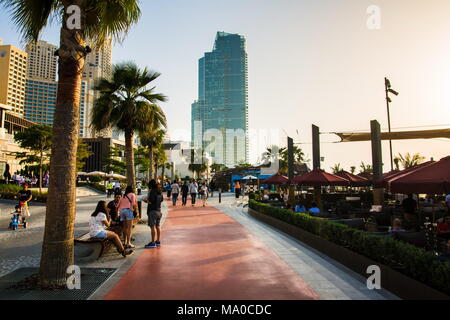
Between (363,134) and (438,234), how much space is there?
10.5 meters

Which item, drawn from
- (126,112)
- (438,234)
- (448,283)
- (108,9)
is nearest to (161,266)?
(448,283)

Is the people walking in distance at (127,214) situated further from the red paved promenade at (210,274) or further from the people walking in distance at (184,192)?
the people walking in distance at (184,192)

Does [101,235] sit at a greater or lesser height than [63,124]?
lesser

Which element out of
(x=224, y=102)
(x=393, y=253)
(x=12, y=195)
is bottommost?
(x=393, y=253)

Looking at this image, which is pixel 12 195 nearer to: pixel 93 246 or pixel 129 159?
pixel 129 159

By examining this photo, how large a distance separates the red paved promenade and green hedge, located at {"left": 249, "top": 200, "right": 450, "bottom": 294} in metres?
1.56

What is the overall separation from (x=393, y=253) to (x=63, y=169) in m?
6.11

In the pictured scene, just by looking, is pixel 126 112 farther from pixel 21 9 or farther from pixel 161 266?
pixel 161 266

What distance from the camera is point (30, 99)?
147m

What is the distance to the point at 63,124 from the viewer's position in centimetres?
500

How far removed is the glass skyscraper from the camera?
6949 inches

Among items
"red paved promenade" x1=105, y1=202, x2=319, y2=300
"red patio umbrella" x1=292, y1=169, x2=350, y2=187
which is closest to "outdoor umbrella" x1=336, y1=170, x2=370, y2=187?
"red patio umbrella" x1=292, y1=169, x2=350, y2=187

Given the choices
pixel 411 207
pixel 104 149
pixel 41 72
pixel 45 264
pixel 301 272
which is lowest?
pixel 301 272

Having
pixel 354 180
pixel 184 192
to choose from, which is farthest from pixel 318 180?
pixel 184 192
